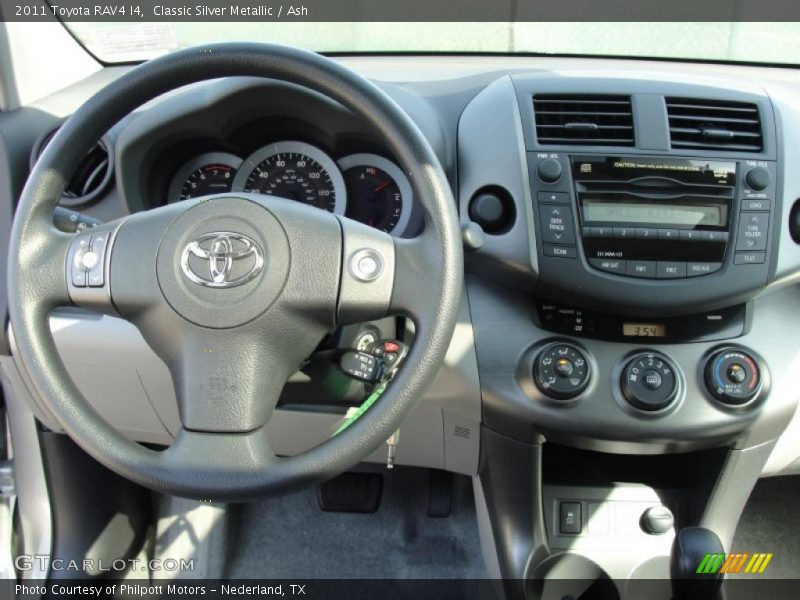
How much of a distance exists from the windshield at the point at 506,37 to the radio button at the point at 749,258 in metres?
0.64

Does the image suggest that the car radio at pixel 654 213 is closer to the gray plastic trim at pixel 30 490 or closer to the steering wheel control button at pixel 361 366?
the steering wheel control button at pixel 361 366

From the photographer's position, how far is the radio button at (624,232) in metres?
1.14

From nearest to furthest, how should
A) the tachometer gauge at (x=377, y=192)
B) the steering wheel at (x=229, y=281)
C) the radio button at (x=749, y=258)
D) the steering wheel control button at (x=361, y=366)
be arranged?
the steering wheel at (x=229, y=281), the steering wheel control button at (x=361, y=366), the radio button at (x=749, y=258), the tachometer gauge at (x=377, y=192)

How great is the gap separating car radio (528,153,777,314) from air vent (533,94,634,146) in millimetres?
36

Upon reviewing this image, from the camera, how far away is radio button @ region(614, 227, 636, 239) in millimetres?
1143

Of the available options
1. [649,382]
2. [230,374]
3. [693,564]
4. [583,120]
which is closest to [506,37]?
[583,120]

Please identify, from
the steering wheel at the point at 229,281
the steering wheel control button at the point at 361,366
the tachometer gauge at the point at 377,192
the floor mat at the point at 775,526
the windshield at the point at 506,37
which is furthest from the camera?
the floor mat at the point at 775,526

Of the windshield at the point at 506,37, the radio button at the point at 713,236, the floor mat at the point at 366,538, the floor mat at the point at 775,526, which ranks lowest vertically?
the floor mat at the point at 366,538

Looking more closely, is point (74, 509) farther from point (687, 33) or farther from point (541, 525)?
point (687, 33)

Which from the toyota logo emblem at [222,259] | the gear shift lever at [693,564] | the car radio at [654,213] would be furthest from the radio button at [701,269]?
the toyota logo emblem at [222,259]

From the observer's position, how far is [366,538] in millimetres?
1919

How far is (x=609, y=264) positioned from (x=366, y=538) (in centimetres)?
121

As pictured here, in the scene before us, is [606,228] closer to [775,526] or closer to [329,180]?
[329,180]
